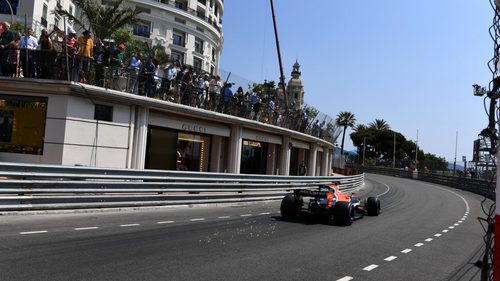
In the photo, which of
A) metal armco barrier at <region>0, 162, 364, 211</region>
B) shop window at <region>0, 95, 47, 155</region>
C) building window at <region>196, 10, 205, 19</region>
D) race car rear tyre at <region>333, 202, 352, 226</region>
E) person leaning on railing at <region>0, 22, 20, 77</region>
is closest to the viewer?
metal armco barrier at <region>0, 162, 364, 211</region>

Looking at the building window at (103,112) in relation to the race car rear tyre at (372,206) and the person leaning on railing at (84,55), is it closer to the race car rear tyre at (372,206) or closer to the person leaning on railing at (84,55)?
the person leaning on railing at (84,55)

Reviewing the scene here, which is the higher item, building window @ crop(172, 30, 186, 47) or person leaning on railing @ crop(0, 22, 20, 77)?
building window @ crop(172, 30, 186, 47)

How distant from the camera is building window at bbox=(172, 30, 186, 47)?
68.1 meters

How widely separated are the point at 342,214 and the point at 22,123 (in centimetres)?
1029

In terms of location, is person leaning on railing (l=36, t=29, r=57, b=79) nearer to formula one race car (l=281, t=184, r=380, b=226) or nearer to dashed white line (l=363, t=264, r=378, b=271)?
formula one race car (l=281, t=184, r=380, b=226)

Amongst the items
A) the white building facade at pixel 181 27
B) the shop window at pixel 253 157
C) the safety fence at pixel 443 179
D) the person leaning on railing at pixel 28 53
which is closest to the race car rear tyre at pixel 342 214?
the person leaning on railing at pixel 28 53

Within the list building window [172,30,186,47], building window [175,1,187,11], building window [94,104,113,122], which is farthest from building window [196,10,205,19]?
building window [94,104,113,122]

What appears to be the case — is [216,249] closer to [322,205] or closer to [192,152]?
[322,205]

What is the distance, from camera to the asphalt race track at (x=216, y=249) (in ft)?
21.7

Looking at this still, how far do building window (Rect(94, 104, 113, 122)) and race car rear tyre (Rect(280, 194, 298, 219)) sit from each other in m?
6.77

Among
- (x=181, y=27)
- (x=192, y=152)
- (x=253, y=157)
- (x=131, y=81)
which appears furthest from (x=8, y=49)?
(x=181, y=27)

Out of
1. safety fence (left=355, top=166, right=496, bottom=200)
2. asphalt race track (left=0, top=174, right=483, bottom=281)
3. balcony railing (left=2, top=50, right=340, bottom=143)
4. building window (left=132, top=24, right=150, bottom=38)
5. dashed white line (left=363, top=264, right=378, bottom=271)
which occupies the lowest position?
dashed white line (left=363, top=264, right=378, bottom=271)

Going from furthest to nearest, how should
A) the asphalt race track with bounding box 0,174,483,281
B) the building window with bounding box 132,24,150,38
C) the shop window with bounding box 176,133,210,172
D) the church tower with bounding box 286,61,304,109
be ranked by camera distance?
the church tower with bounding box 286,61,304,109 → the building window with bounding box 132,24,150,38 → the shop window with bounding box 176,133,210,172 → the asphalt race track with bounding box 0,174,483,281

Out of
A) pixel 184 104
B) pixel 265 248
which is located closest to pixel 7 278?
pixel 265 248
